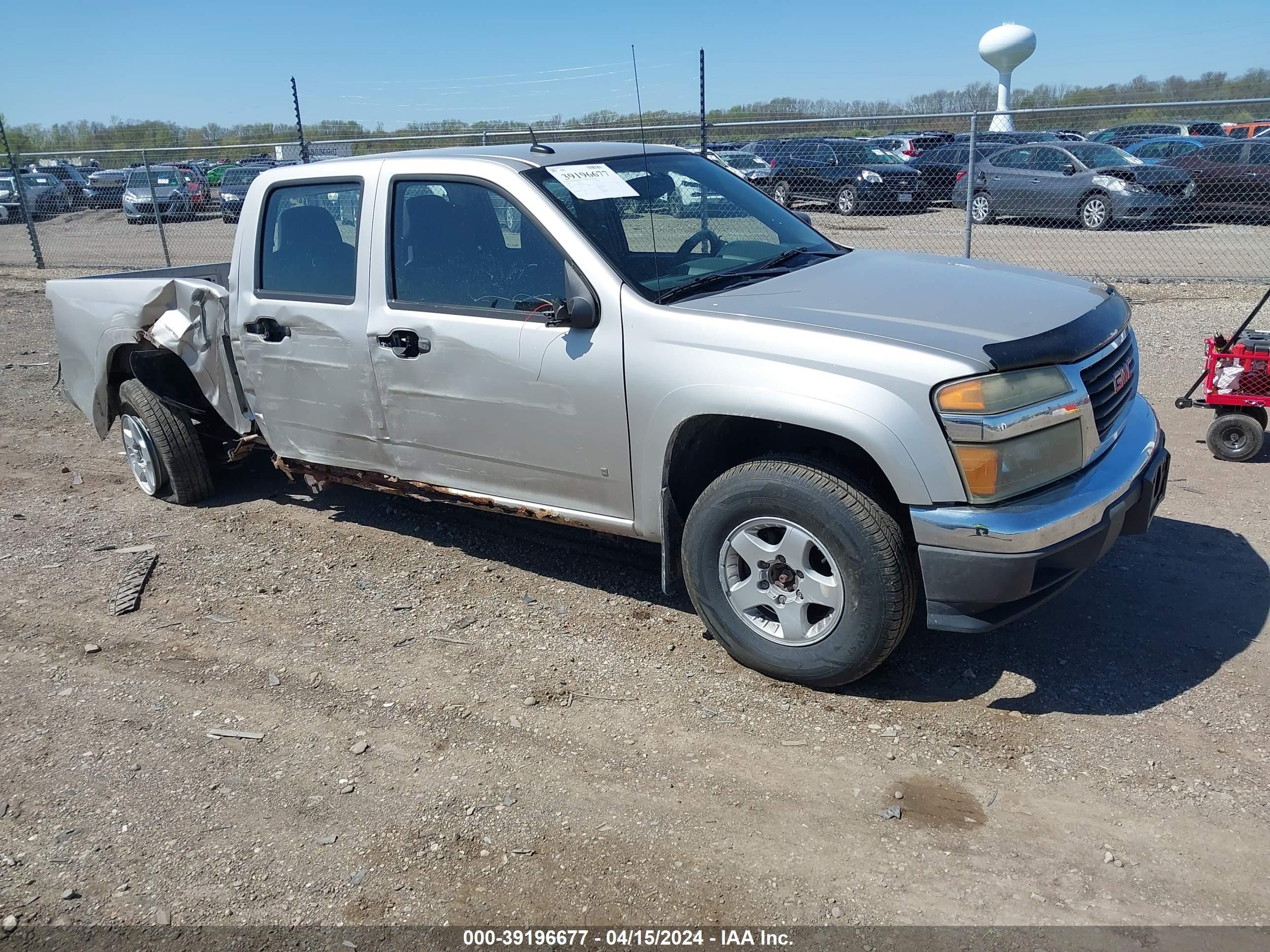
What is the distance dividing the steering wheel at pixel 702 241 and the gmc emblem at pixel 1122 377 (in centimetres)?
170

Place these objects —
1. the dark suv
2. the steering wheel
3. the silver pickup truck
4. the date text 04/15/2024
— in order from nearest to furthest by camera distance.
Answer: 1. the date text 04/15/2024
2. the silver pickup truck
3. the steering wheel
4. the dark suv

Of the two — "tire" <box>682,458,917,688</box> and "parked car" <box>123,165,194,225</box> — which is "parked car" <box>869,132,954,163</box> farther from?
"tire" <box>682,458,917,688</box>

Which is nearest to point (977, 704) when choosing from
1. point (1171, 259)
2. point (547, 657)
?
point (547, 657)

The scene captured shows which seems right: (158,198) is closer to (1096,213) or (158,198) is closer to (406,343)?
(1096,213)

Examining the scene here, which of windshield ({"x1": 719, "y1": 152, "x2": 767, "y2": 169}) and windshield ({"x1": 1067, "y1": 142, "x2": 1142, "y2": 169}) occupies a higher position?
windshield ({"x1": 719, "y1": 152, "x2": 767, "y2": 169})

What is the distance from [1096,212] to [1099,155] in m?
1.27

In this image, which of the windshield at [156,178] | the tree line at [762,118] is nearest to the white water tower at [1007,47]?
the tree line at [762,118]

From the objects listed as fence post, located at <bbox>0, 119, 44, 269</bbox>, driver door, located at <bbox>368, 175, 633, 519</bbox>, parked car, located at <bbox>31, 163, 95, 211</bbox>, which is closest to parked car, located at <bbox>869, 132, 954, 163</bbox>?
parked car, located at <bbox>31, 163, 95, 211</bbox>

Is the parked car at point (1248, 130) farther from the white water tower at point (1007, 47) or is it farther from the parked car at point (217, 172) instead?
the parked car at point (217, 172)

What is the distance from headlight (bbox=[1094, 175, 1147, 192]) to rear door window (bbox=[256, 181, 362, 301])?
46.2 ft

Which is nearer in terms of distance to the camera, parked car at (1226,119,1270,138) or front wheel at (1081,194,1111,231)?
front wheel at (1081,194,1111,231)

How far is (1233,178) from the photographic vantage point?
631 inches

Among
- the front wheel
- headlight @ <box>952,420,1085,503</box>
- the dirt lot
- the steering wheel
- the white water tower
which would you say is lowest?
the dirt lot

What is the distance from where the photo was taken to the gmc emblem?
144 inches
